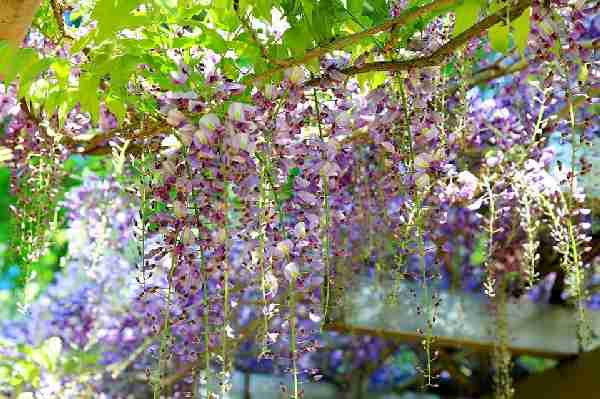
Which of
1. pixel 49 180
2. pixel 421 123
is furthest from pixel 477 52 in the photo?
pixel 49 180

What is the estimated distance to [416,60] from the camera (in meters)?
1.23

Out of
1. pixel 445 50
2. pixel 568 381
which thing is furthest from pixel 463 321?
pixel 445 50

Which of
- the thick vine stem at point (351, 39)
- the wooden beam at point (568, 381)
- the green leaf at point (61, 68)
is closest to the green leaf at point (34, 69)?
the green leaf at point (61, 68)

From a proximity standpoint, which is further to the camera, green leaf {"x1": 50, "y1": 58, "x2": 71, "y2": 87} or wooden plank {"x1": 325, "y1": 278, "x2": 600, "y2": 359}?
wooden plank {"x1": 325, "y1": 278, "x2": 600, "y2": 359}

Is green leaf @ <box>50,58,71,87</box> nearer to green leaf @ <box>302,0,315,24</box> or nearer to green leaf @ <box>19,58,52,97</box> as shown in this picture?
green leaf @ <box>19,58,52,97</box>

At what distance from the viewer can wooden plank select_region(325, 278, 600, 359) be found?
2.78 metres

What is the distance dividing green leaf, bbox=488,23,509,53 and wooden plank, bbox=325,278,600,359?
5.12 feet

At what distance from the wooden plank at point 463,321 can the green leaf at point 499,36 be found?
1562 millimetres

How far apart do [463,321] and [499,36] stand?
1.86 metres

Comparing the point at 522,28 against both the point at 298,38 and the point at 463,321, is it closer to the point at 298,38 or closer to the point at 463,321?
the point at 298,38

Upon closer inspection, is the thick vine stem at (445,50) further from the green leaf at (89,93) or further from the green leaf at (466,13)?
the green leaf at (89,93)

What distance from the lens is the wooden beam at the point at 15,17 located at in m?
1.23

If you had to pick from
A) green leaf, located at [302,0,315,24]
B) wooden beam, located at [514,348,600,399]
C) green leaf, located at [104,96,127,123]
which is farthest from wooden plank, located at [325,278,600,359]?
green leaf, located at [302,0,315,24]

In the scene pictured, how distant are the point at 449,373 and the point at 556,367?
0.64m
